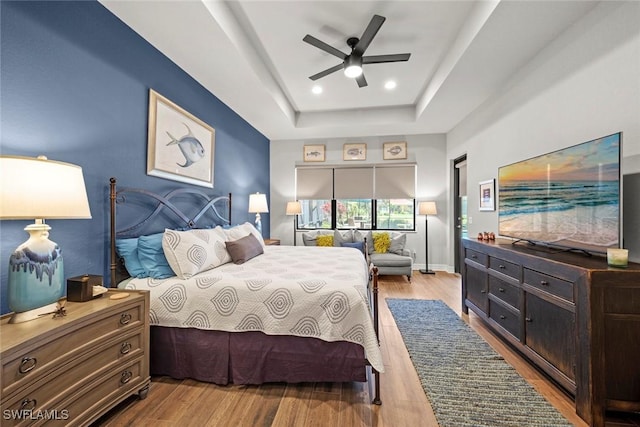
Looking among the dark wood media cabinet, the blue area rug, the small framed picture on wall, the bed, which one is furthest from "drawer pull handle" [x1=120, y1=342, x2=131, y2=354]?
the small framed picture on wall

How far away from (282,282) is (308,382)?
2.40 ft

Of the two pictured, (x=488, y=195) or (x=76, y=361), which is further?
(x=488, y=195)

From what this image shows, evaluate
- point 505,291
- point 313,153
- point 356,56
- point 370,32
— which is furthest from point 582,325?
point 313,153

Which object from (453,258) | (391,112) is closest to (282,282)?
(391,112)

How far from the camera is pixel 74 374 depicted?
1.32 m

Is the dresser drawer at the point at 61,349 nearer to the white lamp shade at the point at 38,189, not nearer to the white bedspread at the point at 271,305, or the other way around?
the white bedspread at the point at 271,305

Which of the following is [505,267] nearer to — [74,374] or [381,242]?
[381,242]

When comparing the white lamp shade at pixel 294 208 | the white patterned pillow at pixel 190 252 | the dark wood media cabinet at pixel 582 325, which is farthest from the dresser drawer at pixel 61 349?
the white lamp shade at pixel 294 208

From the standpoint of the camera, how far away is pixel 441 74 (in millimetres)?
3352

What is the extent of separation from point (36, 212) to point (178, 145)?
5.90 ft

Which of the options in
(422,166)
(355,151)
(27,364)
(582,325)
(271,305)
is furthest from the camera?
(355,151)

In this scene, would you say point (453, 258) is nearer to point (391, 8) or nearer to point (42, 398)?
point (391, 8)

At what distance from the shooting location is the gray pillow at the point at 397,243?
5184 millimetres

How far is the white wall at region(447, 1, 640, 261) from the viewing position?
1827 millimetres
